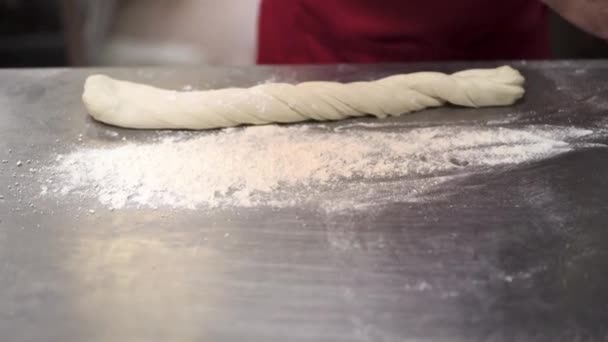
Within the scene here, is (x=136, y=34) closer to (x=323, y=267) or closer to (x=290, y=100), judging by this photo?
(x=290, y=100)

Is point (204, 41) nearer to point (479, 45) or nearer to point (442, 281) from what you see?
point (479, 45)

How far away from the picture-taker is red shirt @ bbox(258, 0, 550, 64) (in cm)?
131

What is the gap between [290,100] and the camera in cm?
112

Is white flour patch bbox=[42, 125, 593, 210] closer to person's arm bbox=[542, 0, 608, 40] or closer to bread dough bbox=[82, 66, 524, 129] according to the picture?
bread dough bbox=[82, 66, 524, 129]

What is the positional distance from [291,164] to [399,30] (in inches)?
18.2

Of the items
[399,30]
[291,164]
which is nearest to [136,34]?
[399,30]

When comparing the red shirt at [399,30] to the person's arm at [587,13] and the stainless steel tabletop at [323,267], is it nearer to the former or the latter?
the person's arm at [587,13]

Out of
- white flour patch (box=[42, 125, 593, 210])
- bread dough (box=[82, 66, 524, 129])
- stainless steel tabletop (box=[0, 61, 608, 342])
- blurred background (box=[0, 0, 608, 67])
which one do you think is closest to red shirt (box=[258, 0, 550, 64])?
bread dough (box=[82, 66, 524, 129])

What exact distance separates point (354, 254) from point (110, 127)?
0.55m

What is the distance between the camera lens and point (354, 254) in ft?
2.80

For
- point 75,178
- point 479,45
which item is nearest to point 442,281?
point 75,178

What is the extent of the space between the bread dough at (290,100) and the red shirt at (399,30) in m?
0.18

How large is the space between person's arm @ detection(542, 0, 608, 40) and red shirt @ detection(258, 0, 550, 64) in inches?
9.2

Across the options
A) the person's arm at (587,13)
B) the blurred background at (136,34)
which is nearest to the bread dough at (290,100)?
the person's arm at (587,13)
